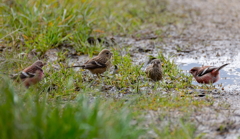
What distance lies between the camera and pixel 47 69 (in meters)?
7.81

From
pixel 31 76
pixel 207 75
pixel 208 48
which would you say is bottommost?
pixel 207 75

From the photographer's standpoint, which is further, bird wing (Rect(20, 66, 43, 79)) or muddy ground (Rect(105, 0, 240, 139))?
bird wing (Rect(20, 66, 43, 79))

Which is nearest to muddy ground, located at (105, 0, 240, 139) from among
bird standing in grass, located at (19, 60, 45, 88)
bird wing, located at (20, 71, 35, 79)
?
bird standing in grass, located at (19, 60, 45, 88)

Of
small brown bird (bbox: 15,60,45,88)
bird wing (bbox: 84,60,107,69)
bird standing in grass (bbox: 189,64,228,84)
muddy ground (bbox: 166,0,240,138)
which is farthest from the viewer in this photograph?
bird wing (bbox: 84,60,107,69)

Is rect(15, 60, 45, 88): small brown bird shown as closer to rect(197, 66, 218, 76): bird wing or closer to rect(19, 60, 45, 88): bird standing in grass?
rect(19, 60, 45, 88): bird standing in grass

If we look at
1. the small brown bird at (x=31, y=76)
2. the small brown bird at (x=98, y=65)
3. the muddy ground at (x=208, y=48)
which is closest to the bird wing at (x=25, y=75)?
the small brown bird at (x=31, y=76)

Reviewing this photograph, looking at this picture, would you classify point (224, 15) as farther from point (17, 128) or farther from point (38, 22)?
point (17, 128)

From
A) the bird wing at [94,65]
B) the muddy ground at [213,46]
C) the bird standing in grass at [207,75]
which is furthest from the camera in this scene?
the bird wing at [94,65]

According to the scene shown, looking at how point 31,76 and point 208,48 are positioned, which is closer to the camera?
point 31,76

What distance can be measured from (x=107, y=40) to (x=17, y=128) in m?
6.40

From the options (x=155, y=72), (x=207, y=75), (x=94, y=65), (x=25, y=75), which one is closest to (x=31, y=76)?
(x=25, y=75)

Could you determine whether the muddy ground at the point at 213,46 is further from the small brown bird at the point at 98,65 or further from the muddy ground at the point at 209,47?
the small brown bird at the point at 98,65

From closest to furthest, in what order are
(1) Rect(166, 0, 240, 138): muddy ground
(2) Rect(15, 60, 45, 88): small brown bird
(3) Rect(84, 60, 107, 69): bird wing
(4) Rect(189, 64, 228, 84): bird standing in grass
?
(1) Rect(166, 0, 240, 138): muddy ground, (2) Rect(15, 60, 45, 88): small brown bird, (4) Rect(189, 64, 228, 84): bird standing in grass, (3) Rect(84, 60, 107, 69): bird wing

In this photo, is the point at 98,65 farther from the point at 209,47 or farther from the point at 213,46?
the point at 213,46
